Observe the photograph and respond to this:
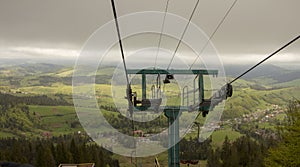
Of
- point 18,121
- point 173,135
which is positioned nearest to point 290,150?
point 173,135

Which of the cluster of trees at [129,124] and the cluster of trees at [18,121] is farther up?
the cluster of trees at [129,124]

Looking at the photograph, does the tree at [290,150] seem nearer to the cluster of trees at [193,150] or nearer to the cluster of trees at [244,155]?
the cluster of trees at [244,155]

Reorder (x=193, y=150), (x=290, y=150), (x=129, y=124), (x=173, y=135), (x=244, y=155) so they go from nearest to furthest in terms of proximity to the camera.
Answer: (x=173, y=135), (x=290, y=150), (x=129, y=124), (x=244, y=155), (x=193, y=150)

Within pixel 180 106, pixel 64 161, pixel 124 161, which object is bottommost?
pixel 124 161

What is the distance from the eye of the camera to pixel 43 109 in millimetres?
192500

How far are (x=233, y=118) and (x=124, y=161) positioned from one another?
287 feet

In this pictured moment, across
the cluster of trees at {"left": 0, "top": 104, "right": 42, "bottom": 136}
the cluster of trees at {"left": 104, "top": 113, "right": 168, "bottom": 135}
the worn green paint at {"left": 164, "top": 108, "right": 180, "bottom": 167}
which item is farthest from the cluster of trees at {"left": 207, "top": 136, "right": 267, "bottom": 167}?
the cluster of trees at {"left": 0, "top": 104, "right": 42, "bottom": 136}

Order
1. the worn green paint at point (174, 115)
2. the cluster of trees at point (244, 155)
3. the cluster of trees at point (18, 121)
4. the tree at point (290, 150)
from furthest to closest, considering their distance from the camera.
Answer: the cluster of trees at point (18, 121) → the cluster of trees at point (244, 155) → the tree at point (290, 150) → the worn green paint at point (174, 115)

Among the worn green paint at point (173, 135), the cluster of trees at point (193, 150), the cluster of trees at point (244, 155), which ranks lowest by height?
the cluster of trees at point (193, 150)

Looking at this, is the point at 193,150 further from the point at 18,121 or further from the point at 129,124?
the point at 18,121

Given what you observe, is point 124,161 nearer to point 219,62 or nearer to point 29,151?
point 29,151

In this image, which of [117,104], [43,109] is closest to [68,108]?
[43,109]

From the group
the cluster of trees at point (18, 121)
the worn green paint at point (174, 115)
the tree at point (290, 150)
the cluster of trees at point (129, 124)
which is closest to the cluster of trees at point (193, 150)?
the cluster of trees at point (129, 124)

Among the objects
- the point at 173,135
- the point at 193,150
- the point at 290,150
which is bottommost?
the point at 193,150
